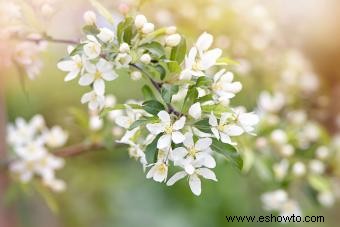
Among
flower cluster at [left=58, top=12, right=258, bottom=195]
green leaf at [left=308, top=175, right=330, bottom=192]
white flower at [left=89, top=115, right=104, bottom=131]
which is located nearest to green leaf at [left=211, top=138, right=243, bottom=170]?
flower cluster at [left=58, top=12, right=258, bottom=195]

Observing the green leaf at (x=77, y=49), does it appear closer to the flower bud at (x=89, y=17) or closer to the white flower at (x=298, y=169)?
the flower bud at (x=89, y=17)

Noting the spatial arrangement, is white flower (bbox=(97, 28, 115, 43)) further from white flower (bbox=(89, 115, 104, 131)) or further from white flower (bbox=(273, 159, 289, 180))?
white flower (bbox=(273, 159, 289, 180))

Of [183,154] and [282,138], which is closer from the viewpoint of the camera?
[183,154]

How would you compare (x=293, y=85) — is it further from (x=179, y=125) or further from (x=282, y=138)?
(x=179, y=125)

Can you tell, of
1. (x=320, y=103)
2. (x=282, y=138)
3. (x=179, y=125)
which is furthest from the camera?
(x=320, y=103)

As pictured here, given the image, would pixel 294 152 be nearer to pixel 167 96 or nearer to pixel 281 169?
pixel 281 169

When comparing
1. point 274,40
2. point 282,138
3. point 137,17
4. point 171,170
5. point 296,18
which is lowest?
point 137,17

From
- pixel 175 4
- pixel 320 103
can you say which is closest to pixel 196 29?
pixel 175 4

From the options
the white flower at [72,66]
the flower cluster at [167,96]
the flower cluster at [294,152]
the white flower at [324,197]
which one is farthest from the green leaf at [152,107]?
the white flower at [324,197]
